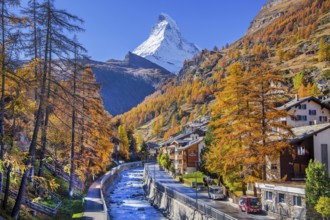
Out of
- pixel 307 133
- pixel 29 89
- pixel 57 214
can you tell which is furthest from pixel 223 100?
pixel 29 89

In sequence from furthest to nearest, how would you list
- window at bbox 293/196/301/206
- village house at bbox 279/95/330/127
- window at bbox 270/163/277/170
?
village house at bbox 279/95/330/127, window at bbox 270/163/277/170, window at bbox 293/196/301/206

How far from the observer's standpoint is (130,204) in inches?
2237

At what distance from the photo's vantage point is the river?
46562 mm

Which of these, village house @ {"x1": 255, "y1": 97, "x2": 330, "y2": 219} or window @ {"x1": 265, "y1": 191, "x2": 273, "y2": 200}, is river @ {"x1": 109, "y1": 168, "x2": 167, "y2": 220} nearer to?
window @ {"x1": 265, "y1": 191, "x2": 273, "y2": 200}

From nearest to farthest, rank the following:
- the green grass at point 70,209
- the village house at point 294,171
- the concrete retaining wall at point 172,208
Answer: the green grass at point 70,209, the village house at point 294,171, the concrete retaining wall at point 172,208

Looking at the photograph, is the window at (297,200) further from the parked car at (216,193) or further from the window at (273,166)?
the parked car at (216,193)

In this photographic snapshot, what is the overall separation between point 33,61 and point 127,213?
31.6m

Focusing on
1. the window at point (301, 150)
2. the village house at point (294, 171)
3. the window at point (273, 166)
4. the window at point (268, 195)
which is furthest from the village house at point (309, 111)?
the window at point (268, 195)

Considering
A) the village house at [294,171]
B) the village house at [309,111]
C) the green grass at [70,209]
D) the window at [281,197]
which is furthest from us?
the village house at [309,111]

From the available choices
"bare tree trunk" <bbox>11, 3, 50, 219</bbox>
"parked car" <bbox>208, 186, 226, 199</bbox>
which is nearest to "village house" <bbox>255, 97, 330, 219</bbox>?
"parked car" <bbox>208, 186, 226, 199</bbox>

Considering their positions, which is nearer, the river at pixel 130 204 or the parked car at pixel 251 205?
the parked car at pixel 251 205

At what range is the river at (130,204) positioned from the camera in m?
46.6

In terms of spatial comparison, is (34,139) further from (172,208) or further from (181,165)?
(181,165)

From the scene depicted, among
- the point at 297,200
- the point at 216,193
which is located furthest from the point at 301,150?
the point at 216,193
